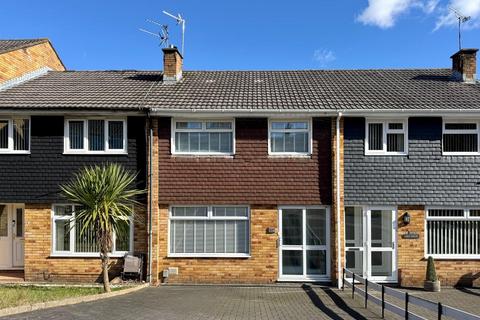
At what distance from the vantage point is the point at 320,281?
39.3ft

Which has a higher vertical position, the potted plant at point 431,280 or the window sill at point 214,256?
the window sill at point 214,256

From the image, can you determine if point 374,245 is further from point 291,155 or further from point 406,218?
point 291,155

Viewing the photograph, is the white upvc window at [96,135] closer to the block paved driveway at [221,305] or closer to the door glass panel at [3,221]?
the door glass panel at [3,221]

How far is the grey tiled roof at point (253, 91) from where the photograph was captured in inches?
479

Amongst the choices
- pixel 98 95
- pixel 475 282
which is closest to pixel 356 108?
pixel 475 282

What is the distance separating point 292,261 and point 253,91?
16.4ft

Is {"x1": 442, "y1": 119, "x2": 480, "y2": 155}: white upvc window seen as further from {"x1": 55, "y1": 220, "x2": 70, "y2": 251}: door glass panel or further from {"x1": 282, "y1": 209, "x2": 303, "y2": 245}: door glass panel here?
{"x1": 55, "y1": 220, "x2": 70, "y2": 251}: door glass panel

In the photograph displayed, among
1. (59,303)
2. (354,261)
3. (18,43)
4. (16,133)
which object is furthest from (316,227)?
(18,43)

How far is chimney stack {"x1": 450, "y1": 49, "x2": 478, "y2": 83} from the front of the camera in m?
14.6

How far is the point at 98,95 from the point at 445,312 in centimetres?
1024

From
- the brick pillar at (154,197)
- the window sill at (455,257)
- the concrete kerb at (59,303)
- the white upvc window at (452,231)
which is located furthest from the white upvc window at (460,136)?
the concrete kerb at (59,303)

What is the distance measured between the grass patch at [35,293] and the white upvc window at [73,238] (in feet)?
4.38

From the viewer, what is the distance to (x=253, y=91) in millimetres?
13672

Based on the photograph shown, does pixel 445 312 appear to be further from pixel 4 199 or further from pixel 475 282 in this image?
pixel 4 199
